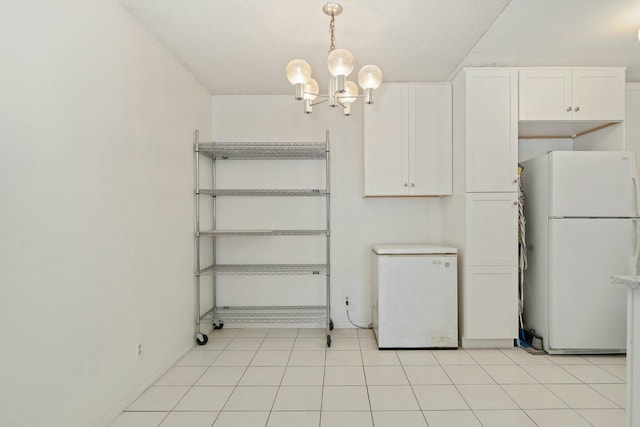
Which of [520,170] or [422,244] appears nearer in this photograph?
[520,170]

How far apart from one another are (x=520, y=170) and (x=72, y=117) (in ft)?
10.1

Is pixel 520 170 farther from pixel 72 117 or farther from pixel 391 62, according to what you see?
pixel 72 117

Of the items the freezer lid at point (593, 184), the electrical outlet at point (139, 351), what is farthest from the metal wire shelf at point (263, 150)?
the freezer lid at point (593, 184)

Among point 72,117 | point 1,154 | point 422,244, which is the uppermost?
point 72,117

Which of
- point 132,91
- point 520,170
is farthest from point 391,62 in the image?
point 132,91

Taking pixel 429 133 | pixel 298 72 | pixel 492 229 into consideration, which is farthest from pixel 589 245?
pixel 298 72

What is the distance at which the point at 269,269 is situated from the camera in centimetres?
309

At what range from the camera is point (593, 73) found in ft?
8.43

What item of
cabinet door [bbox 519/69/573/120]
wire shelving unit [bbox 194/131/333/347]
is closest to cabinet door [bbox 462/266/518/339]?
wire shelving unit [bbox 194/131/333/347]

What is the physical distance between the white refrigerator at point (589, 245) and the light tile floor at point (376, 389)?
0.71ft

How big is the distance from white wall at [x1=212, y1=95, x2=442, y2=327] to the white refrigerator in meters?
0.99

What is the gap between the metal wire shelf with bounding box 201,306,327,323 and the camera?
2955mm

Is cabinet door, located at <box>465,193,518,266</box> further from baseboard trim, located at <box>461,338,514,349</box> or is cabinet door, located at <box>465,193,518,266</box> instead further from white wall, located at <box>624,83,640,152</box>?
white wall, located at <box>624,83,640,152</box>

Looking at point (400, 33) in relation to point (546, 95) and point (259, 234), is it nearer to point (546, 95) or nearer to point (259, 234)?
point (546, 95)
